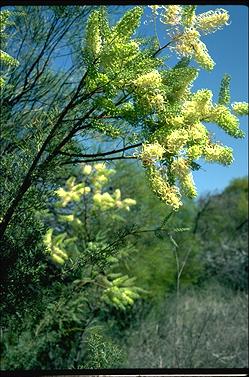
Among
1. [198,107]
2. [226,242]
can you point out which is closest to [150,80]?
[198,107]

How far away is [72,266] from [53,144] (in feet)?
1.27

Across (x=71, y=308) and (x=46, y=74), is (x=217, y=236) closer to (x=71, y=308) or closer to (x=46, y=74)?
(x=71, y=308)

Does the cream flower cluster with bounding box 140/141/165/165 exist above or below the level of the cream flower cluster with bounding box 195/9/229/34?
below

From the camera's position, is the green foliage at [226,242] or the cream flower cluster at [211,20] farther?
the green foliage at [226,242]

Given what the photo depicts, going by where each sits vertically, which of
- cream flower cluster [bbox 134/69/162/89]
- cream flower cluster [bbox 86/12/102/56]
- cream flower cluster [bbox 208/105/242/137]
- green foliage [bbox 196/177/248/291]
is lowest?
cream flower cluster [bbox 208/105/242/137]

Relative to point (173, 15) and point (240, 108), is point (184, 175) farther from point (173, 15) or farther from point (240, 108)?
point (173, 15)

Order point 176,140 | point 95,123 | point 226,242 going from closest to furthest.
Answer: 1. point 176,140
2. point 95,123
3. point 226,242

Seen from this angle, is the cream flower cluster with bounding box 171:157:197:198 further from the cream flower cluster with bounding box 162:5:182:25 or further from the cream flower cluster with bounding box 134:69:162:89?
the cream flower cluster with bounding box 162:5:182:25

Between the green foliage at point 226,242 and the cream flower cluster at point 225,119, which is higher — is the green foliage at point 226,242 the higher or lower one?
the higher one

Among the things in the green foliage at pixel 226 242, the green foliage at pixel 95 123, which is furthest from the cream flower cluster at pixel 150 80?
the green foliage at pixel 226 242

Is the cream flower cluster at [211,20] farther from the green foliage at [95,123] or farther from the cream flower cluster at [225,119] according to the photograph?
the cream flower cluster at [225,119]

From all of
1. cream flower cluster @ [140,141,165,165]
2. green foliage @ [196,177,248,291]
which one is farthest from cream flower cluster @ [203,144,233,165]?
green foliage @ [196,177,248,291]

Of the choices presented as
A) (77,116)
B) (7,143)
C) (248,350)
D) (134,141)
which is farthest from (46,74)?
(248,350)

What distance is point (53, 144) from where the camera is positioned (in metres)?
1.85
